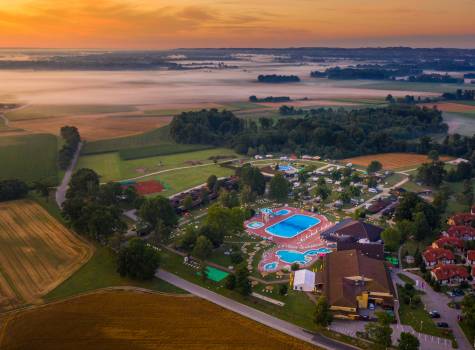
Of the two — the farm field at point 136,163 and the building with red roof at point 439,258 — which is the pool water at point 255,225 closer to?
the building with red roof at point 439,258

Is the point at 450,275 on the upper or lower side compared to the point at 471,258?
lower

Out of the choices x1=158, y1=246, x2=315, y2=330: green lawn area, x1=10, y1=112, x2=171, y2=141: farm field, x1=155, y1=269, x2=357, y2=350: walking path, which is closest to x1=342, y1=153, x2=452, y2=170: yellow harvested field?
x1=158, y1=246, x2=315, y2=330: green lawn area

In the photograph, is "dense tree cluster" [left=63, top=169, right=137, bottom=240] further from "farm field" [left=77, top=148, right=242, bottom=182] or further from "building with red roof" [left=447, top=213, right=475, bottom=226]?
"building with red roof" [left=447, top=213, right=475, bottom=226]

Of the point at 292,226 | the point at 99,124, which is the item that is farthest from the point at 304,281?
the point at 99,124

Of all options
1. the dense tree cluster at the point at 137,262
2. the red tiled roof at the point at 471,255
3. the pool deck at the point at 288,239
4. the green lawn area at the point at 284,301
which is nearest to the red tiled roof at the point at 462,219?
the red tiled roof at the point at 471,255

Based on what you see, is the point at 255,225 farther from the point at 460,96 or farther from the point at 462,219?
the point at 460,96

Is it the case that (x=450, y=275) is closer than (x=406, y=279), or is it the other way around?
(x=450, y=275)

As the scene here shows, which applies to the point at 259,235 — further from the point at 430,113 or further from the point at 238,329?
the point at 430,113
